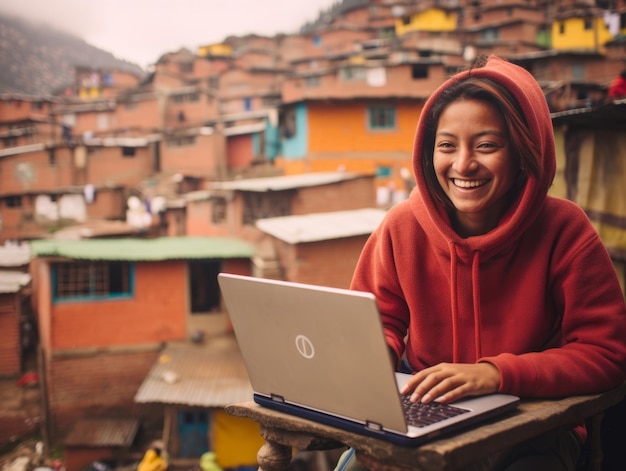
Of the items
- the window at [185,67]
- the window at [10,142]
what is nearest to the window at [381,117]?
the window at [10,142]

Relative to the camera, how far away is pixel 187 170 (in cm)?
2844

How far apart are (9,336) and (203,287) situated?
5.49 metres

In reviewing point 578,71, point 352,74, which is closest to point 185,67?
point 352,74

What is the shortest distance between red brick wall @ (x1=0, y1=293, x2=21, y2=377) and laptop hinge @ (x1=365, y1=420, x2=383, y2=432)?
15.7m

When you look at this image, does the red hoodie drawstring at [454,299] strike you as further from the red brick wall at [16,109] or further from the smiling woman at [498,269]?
the red brick wall at [16,109]

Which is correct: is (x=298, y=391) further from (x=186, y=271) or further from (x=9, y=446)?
(x=9, y=446)

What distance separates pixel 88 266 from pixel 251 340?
12.8 meters

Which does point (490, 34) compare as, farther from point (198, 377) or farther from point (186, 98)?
point (198, 377)

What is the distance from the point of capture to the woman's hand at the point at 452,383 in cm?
156

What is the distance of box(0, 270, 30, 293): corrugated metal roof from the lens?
14715 millimetres

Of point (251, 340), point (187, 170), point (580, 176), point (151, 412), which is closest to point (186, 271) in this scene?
point (151, 412)

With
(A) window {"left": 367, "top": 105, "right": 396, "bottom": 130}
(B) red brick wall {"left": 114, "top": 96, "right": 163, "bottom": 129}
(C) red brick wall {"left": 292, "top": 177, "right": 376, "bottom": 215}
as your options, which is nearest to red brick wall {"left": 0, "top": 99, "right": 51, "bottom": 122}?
(B) red brick wall {"left": 114, "top": 96, "right": 163, "bottom": 129}

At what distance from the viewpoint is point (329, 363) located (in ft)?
5.02

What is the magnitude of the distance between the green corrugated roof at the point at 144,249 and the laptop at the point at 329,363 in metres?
11.7
